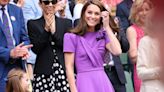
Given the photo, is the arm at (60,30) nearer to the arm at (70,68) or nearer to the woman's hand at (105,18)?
the woman's hand at (105,18)

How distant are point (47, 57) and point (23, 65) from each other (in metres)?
0.35

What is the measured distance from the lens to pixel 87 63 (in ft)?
18.0

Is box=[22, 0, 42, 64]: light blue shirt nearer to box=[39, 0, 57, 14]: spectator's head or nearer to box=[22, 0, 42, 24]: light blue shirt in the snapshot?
box=[22, 0, 42, 24]: light blue shirt

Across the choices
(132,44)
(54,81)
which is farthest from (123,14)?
(54,81)

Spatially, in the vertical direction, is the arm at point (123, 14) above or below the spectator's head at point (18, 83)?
above

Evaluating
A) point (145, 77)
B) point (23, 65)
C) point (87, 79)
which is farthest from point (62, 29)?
point (145, 77)

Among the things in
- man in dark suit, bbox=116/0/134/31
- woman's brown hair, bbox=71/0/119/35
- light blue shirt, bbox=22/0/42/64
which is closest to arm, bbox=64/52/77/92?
woman's brown hair, bbox=71/0/119/35

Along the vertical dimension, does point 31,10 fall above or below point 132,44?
above

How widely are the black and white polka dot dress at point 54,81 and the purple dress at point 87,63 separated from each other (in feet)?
2.45

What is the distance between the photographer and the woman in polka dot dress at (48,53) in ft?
20.5

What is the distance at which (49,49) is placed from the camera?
6328 mm

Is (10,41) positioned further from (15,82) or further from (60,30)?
(15,82)

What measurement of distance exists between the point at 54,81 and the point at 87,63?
93cm

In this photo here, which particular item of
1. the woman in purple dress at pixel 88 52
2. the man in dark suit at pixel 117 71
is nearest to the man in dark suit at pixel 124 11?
the man in dark suit at pixel 117 71
